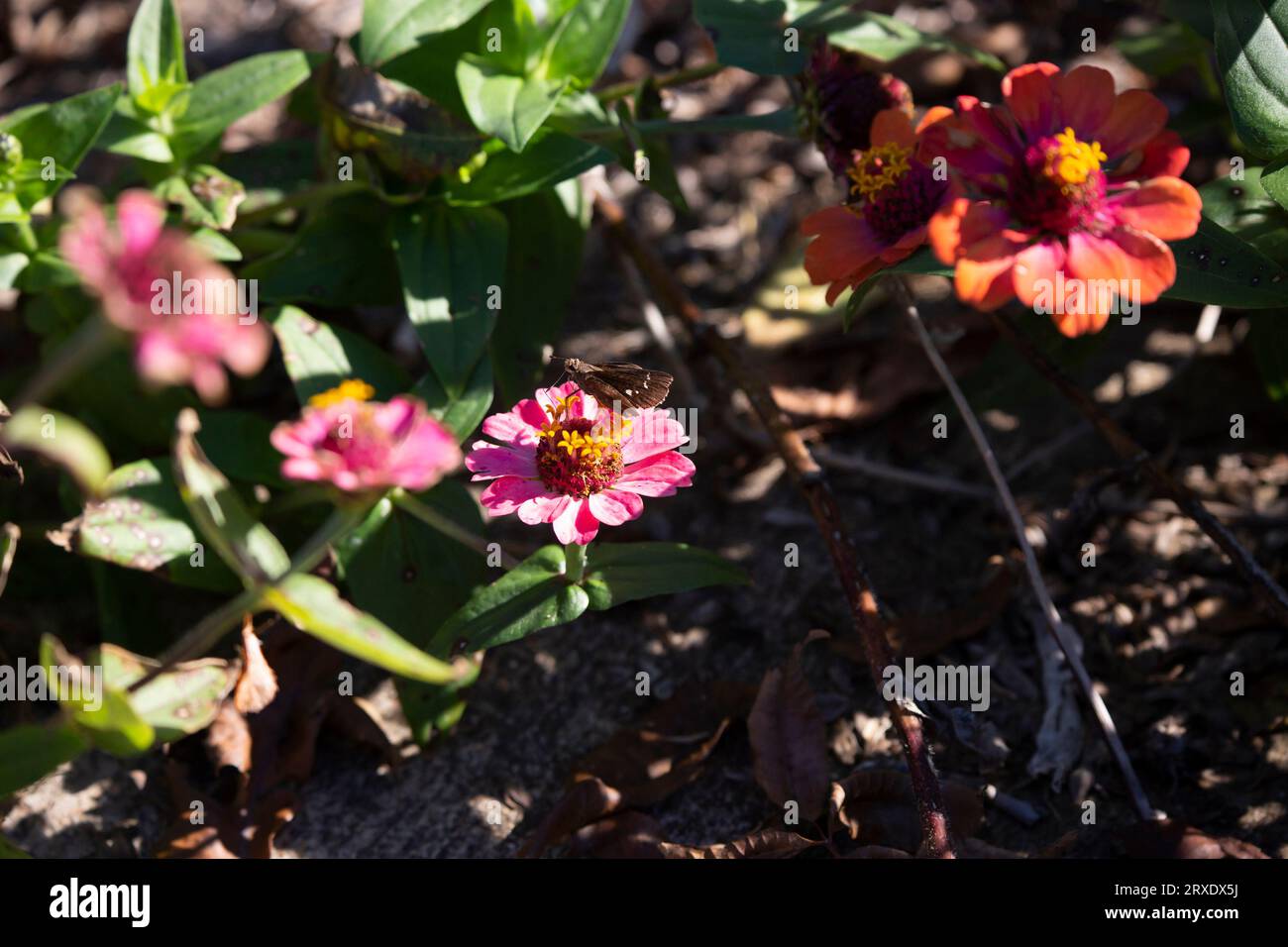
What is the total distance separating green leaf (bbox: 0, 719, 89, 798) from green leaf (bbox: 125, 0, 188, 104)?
4.11ft

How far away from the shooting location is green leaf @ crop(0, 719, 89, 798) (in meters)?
1.52

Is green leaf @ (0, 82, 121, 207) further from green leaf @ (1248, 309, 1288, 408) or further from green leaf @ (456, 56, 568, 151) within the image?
green leaf @ (1248, 309, 1288, 408)

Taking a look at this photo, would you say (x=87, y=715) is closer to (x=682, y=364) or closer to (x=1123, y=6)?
(x=682, y=364)

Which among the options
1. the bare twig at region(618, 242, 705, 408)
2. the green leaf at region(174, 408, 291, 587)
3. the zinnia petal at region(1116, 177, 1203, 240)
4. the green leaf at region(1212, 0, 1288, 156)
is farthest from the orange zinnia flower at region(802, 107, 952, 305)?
the green leaf at region(174, 408, 291, 587)

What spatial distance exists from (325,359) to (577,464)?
0.65m

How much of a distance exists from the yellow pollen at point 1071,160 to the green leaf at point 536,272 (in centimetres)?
105

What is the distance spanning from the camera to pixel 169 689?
5.16 feet

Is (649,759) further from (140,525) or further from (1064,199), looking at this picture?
(1064,199)

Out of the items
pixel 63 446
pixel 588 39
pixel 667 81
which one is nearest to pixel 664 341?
pixel 667 81

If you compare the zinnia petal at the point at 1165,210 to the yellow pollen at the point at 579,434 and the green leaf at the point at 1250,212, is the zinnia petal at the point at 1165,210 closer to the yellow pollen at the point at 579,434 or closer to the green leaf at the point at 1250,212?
the green leaf at the point at 1250,212

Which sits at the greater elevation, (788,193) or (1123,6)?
(1123,6)
